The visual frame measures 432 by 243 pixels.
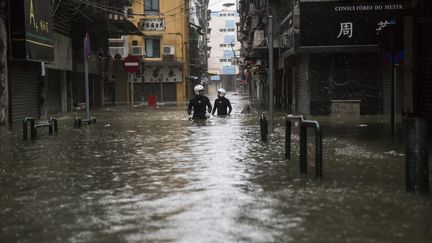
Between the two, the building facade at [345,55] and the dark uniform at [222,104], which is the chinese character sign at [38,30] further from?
the building facade at [345,55]

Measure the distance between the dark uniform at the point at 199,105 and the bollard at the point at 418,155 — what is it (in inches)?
563

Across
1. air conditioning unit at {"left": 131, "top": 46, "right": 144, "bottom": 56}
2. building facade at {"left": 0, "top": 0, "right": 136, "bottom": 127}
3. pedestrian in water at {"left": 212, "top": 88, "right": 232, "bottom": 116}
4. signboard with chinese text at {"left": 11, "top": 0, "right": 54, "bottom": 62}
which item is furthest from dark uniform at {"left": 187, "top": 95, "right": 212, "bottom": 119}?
air conditioning unit at {"left": 131, "top": 46, "right": 144, "bottom": 56}

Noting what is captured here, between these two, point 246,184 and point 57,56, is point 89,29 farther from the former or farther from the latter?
point 246,184

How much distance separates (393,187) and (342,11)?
17552 mm

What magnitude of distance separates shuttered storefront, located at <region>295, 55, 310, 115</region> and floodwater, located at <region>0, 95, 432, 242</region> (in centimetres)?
1351

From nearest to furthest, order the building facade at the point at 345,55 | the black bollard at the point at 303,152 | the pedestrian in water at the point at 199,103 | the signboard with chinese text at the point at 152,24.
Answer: the black bollard at the point at 303,152
the pedestrian in water at the point at 199,103
the building facade at the point at 345,55
the signboard with chinese text at the point at 152,24

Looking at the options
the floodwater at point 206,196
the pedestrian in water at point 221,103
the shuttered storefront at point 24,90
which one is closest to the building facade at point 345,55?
the pedestrian in water at point 221,103

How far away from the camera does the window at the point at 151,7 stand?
2322 inches

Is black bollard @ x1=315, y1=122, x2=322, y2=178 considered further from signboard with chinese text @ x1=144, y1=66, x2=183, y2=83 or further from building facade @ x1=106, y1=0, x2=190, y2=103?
signboard with chinese text @ x1=144, y1=66, x2=183, y2=83

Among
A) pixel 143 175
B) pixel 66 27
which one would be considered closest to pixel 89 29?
pixel 66 27

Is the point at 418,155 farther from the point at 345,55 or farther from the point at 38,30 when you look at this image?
the point at 345,55

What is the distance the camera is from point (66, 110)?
104 ft

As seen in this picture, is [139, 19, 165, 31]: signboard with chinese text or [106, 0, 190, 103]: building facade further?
[106, 0, 190, 103]: building facade

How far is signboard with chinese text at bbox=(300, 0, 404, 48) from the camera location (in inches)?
937
